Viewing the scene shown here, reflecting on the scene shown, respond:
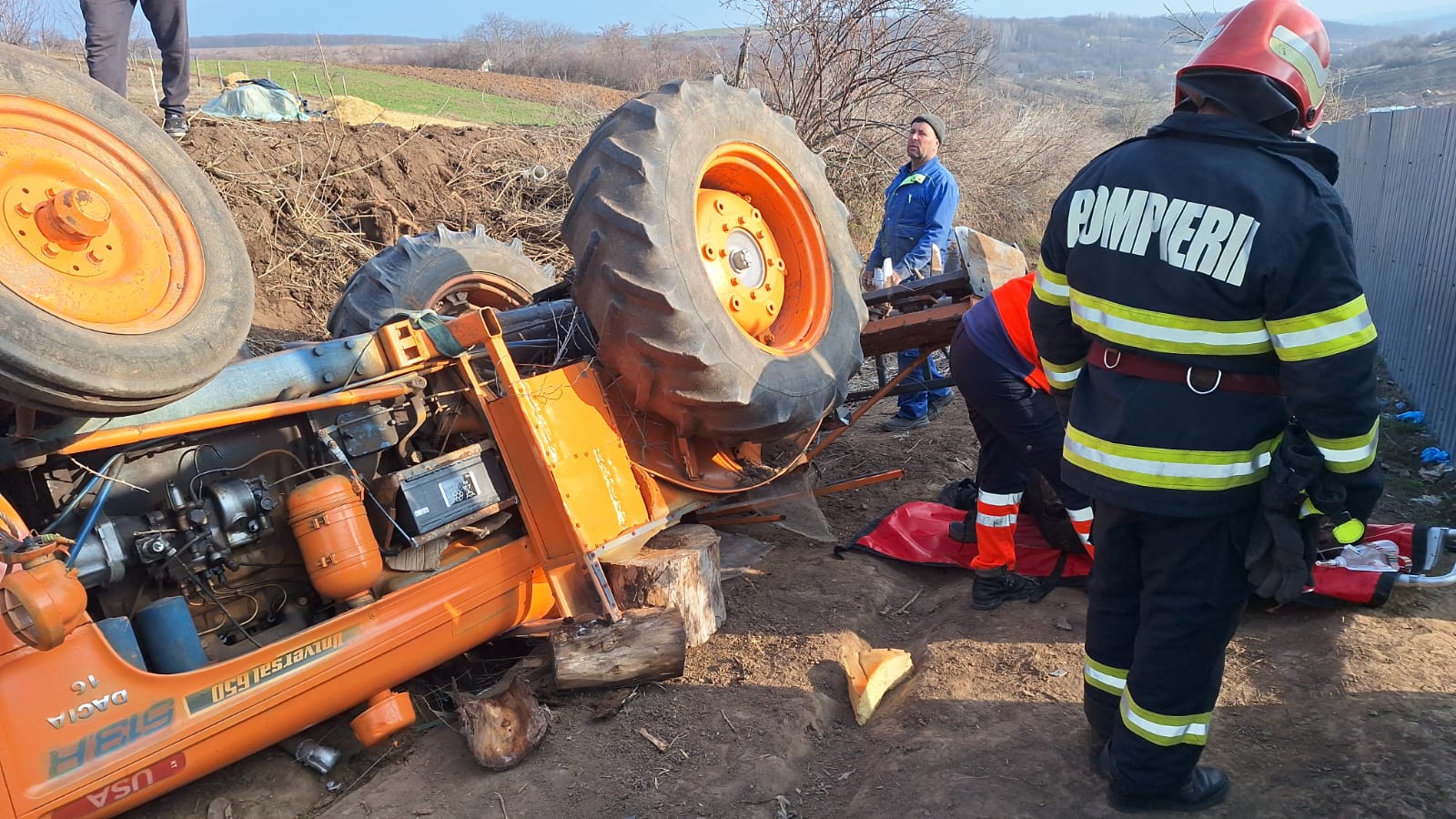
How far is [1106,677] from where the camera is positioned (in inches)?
102

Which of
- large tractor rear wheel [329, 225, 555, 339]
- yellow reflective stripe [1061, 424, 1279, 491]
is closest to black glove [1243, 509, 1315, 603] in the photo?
yellow reflective stripe [1061, 424, 1279, 491]

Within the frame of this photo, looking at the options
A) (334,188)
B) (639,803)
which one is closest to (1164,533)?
(639,803)

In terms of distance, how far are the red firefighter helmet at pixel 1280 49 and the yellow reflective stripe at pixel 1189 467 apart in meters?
0.75

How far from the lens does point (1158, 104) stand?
29.6 m

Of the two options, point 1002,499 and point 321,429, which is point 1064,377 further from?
point 321,429

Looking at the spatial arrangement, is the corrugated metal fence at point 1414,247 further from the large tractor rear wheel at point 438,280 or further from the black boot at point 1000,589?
the large tractor rear wheel at point 438,280

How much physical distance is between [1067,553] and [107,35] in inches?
223

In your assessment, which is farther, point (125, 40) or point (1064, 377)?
point (125, 40)

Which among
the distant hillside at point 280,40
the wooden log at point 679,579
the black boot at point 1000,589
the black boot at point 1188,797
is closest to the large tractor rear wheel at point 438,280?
the wooden log at point 679,579

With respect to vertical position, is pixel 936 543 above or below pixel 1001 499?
below

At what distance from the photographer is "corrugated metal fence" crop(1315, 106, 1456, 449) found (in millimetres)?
5305

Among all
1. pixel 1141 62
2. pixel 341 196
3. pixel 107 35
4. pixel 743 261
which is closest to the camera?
pixel 743 261

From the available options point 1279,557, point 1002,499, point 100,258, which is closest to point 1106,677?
point 1279,557

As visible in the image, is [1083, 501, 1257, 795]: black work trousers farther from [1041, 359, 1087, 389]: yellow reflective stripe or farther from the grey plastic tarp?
the grey plastic tarp
